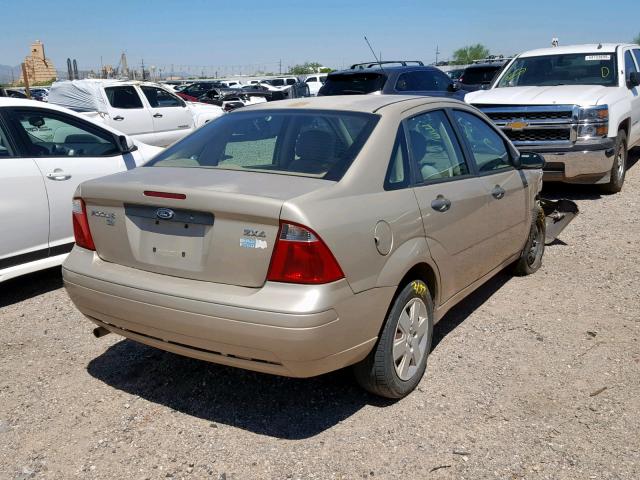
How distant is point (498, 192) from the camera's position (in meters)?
4.69

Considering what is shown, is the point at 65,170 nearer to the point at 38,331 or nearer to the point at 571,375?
the point at 38,331

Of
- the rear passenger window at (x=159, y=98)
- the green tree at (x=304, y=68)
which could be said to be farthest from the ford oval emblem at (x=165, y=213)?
the green tree at (x=304, y=68)

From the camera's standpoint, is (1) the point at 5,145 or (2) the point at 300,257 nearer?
(2) the point at 300,257

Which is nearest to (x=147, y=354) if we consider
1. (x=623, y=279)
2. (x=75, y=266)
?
(x=75, y=266)

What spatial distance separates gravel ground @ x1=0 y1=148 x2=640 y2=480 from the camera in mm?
3188

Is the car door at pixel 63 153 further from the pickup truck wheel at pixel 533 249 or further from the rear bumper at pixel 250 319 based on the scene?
the pickup truck wheel at pixel 533 249

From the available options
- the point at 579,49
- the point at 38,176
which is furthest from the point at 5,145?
the point at 579,49

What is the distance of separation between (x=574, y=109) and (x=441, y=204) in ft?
18.4

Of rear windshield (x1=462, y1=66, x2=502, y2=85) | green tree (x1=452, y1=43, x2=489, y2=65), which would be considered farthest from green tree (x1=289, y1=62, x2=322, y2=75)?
rear windshield (x1=462, y1=66, x2=502, y2=85)

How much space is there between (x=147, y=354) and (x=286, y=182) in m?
1.79

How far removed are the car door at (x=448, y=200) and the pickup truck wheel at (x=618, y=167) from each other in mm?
5611

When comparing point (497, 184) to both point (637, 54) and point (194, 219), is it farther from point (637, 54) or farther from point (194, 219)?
point (637, 54)

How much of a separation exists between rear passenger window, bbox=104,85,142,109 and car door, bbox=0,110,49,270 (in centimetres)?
918

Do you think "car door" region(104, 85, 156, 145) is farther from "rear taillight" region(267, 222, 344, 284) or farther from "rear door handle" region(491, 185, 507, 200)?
"rear taillight" region(267, 222, 344, 284)
